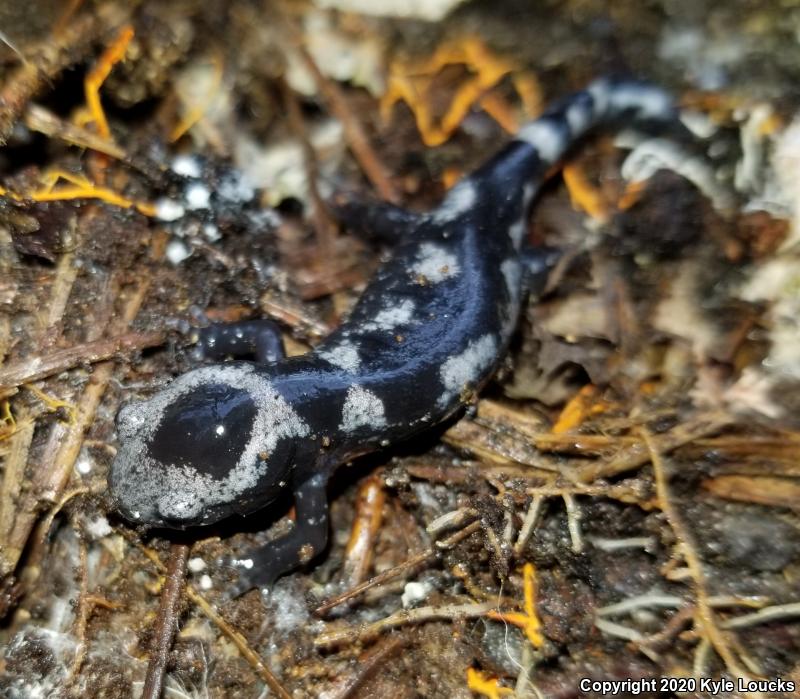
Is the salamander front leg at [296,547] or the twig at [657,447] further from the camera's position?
the twig at [657,447]

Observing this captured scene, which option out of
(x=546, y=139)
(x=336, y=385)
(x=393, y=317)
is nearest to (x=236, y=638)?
(x=336, y=385)

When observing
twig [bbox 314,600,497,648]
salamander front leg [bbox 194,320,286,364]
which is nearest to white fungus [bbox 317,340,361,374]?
salamander front leg [bbox 194,320,286,364]

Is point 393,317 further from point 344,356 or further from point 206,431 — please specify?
point 206,431

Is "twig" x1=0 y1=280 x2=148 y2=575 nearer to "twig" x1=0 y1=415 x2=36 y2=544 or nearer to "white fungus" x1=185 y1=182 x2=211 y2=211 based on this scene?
"twig" x1=0 y1=415 x2=36 y2=544

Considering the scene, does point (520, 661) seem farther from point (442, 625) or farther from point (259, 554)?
point (259, 554)

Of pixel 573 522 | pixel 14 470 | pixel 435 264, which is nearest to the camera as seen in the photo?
pixel 14 470

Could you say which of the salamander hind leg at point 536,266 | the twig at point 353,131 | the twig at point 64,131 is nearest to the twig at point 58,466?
the twig at point 64,131

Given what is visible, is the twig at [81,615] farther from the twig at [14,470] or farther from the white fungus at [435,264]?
the white fungus at [435,264]

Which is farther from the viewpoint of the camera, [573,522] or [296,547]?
[296,547]
